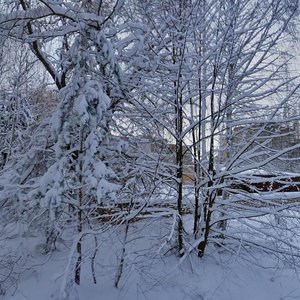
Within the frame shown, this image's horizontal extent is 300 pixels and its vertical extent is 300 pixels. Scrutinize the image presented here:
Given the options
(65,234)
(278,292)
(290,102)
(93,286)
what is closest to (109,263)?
(93,286)

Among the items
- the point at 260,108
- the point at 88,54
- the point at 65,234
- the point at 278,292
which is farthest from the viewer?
the point at 65,234

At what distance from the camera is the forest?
4.77 meters

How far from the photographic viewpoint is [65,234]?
18.5 ft

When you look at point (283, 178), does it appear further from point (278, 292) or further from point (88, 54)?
point (88, 54)

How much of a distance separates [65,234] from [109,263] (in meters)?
0.97

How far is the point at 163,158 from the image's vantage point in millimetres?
5449

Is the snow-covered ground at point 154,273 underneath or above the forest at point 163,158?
underneath

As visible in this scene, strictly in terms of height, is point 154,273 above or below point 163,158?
below

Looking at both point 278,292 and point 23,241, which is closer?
point 278,292

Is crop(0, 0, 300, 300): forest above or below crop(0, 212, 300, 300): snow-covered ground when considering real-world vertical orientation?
above

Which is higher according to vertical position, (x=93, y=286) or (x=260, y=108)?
(x=260, y=108)

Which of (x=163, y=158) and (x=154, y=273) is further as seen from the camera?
(x=163, y=158)

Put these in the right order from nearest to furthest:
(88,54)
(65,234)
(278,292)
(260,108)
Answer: (88,54) → (278,292) → (260,108) → (65,234)

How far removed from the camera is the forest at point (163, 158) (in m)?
4.77
